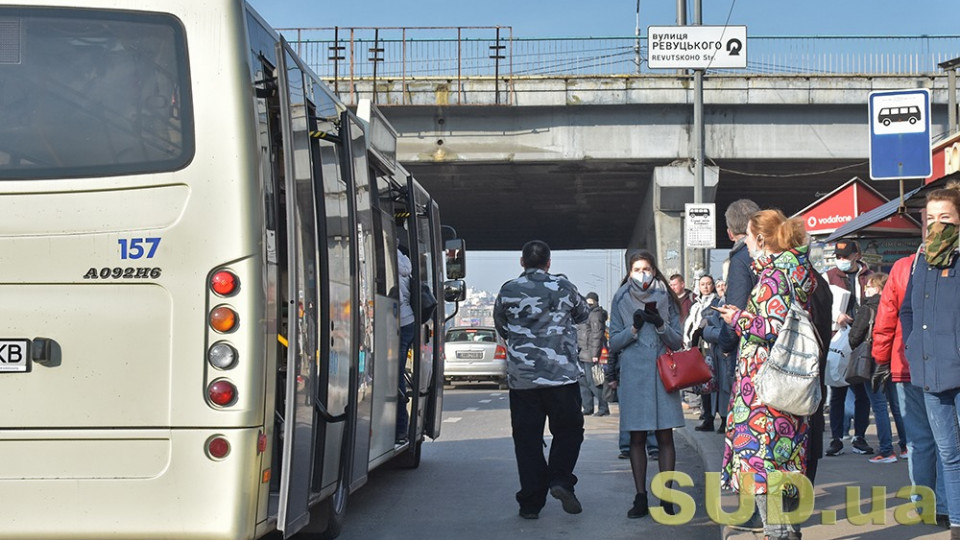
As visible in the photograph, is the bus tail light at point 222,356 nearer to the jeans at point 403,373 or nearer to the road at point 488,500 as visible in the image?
the road at point 488,500

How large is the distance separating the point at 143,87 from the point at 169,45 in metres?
0.22

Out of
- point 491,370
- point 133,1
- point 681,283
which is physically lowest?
point 491,370

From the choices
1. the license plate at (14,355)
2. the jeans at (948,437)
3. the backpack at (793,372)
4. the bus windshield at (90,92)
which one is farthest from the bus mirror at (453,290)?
the license plate at (14,355)

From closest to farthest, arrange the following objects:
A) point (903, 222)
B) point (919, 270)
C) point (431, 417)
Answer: point (919, 270), point (431, 417), point (903, 222)

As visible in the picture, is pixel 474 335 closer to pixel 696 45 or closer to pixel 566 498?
pixel 696 45

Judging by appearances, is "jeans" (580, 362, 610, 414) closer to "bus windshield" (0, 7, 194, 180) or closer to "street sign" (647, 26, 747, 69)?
"street sign" (647, 26, 747, 69)

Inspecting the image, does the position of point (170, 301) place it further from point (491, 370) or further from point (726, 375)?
point (491, 370)

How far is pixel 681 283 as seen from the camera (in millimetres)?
16062

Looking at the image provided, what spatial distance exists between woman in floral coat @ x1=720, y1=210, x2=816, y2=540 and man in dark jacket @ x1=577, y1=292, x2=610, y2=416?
6952 millimetres

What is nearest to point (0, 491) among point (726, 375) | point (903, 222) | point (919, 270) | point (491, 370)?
point (919, 270)

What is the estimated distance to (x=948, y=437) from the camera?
252 inches

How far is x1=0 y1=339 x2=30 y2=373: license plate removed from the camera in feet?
17.3

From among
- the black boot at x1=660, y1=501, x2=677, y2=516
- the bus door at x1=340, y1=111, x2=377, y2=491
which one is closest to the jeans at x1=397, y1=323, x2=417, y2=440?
the bus door at x1=340, y1=111, x2=377, y2=491

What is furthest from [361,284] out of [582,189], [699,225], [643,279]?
[582,189]
